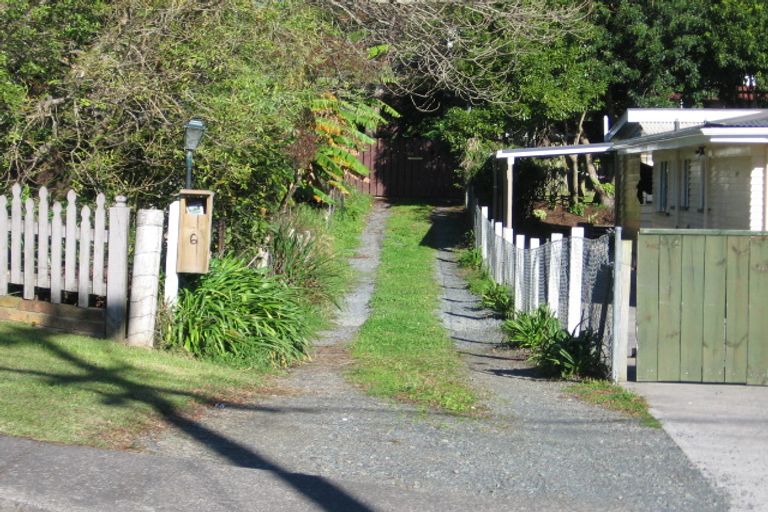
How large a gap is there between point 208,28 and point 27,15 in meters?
2.11

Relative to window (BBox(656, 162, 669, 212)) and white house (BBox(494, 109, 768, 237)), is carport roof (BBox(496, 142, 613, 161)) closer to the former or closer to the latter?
white house (BBox(494, 109, 768, 237))

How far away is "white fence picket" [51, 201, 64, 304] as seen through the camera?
416 inches

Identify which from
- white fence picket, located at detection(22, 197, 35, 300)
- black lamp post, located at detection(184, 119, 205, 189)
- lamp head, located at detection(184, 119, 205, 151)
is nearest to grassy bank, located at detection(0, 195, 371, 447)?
white fence picket, located at detection(22, 197, 35, 300)

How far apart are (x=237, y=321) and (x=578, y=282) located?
13.2ft

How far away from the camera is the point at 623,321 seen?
9250 mm

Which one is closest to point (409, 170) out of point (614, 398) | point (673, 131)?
point (673, 131)

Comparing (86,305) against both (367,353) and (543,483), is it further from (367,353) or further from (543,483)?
(543,483)

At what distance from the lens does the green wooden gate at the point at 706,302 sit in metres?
9.11

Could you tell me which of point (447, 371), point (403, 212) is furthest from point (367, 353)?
point (403, 212)

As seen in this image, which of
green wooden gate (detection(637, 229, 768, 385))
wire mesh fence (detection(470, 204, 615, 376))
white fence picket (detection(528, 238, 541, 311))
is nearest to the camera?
green wooden gate (detection(637, 229, 768, 385))

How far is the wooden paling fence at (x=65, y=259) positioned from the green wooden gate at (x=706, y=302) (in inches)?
210

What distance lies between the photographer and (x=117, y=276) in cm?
1019

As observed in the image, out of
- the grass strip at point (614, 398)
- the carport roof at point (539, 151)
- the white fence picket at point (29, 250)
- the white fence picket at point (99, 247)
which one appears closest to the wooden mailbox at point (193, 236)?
the white fence picket at point (99, 247)

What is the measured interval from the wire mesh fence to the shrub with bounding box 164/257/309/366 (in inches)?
124
